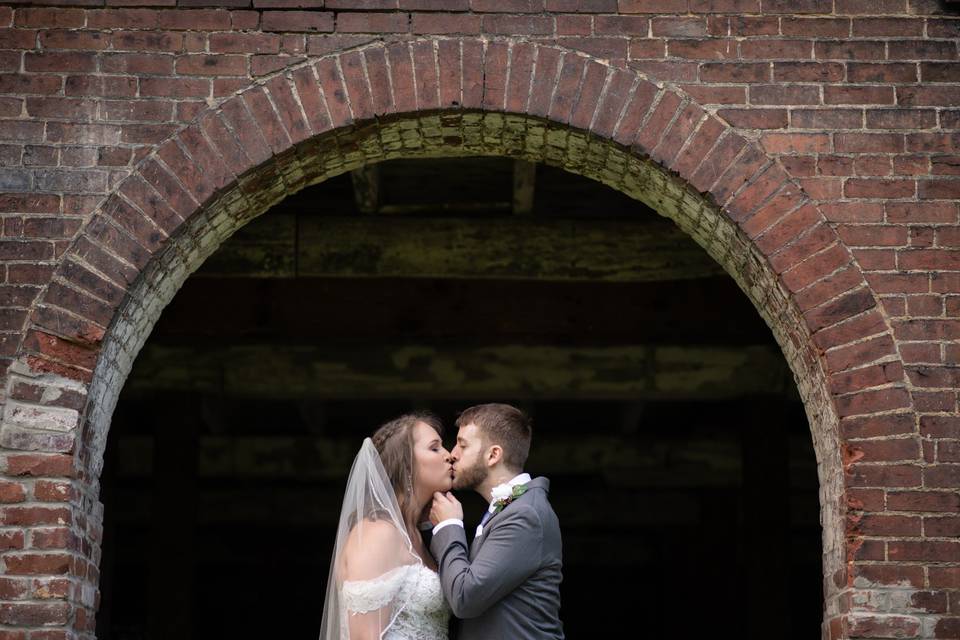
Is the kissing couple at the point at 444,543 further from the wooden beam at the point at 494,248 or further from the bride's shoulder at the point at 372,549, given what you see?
the wooden beam at the point at 494,248

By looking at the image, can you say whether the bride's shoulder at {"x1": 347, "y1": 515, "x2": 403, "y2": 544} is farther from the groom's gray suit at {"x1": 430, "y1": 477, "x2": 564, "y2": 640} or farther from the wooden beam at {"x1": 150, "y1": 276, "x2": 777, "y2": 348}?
the wooden beam at {"x1": 150, "y1": 276, "x2": 777, "y2": 348}

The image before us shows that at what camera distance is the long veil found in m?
4.70

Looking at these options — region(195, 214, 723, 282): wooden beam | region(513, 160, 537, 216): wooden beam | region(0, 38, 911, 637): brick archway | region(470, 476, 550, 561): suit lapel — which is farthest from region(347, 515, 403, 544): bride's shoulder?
region(195, 214, 723, 282): wooden beam

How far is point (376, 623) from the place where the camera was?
4695 mm

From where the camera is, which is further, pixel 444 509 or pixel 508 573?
pixel 444 509

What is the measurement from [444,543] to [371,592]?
35 centimetres

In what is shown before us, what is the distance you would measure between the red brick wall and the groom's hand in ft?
4.05

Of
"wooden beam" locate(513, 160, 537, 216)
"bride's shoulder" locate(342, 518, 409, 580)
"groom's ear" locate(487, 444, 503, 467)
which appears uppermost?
"wooden beam" locate(513, 160, 537, 216)

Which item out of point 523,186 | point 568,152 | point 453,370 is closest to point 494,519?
point 568,152

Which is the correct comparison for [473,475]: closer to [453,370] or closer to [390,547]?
[390,547]

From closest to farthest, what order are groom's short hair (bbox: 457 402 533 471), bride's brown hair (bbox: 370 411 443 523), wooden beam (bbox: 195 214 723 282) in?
groom's short hair (bbox: 457 402 533 471) → bride's brown hair (bbox: 370 411 443 523) → wooden beam (bbox: 195 214 723 282)

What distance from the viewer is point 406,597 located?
474cm

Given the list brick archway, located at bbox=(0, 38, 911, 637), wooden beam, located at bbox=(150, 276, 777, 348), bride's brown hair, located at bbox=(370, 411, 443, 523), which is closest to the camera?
brick archway, located at bbox=(0, 38, 911, 637)

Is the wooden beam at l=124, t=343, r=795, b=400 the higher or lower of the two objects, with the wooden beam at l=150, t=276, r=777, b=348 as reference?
lower
